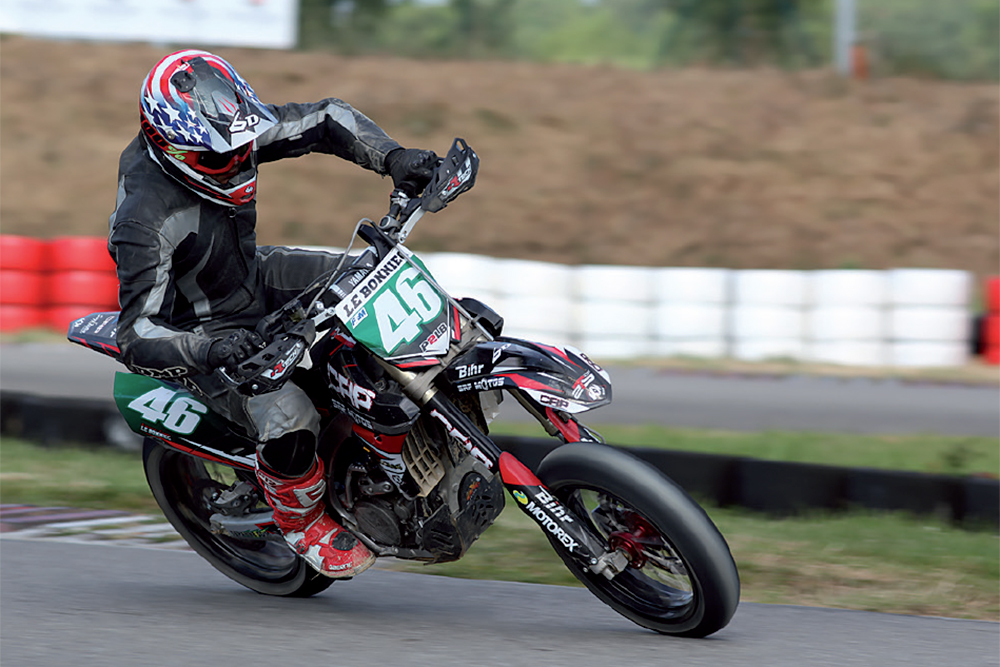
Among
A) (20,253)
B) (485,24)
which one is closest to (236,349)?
(20,253)

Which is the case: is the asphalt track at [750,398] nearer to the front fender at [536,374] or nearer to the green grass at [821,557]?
the green grass at [821,557]

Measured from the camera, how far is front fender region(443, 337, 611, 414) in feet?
13.1

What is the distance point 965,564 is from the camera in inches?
208

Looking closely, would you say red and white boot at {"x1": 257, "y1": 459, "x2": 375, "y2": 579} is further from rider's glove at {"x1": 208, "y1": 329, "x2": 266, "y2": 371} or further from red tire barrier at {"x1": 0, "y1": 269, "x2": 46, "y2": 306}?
red tire barrier at {"x1": 0, "y1": 269, "x2": 46, "y2": 306}

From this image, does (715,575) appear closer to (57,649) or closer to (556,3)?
(57,649)

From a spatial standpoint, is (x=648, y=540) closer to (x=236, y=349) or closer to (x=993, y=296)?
(x=236, y=349)

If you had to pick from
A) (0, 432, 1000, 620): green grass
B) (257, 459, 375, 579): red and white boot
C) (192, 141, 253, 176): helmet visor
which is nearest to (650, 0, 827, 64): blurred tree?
(0, 432, 1000, 620): green grass

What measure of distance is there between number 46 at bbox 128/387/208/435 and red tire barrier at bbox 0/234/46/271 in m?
9.51

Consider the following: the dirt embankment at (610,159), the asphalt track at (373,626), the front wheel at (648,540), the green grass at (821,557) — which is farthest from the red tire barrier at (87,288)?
the front wheel at (648,540)

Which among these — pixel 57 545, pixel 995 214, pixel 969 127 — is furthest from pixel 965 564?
pixel 969 127

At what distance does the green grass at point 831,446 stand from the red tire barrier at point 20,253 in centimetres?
697

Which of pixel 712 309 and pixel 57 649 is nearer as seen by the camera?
pixel 57 649

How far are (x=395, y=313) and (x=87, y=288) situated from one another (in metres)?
10.1

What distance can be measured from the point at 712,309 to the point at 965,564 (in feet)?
25.2
